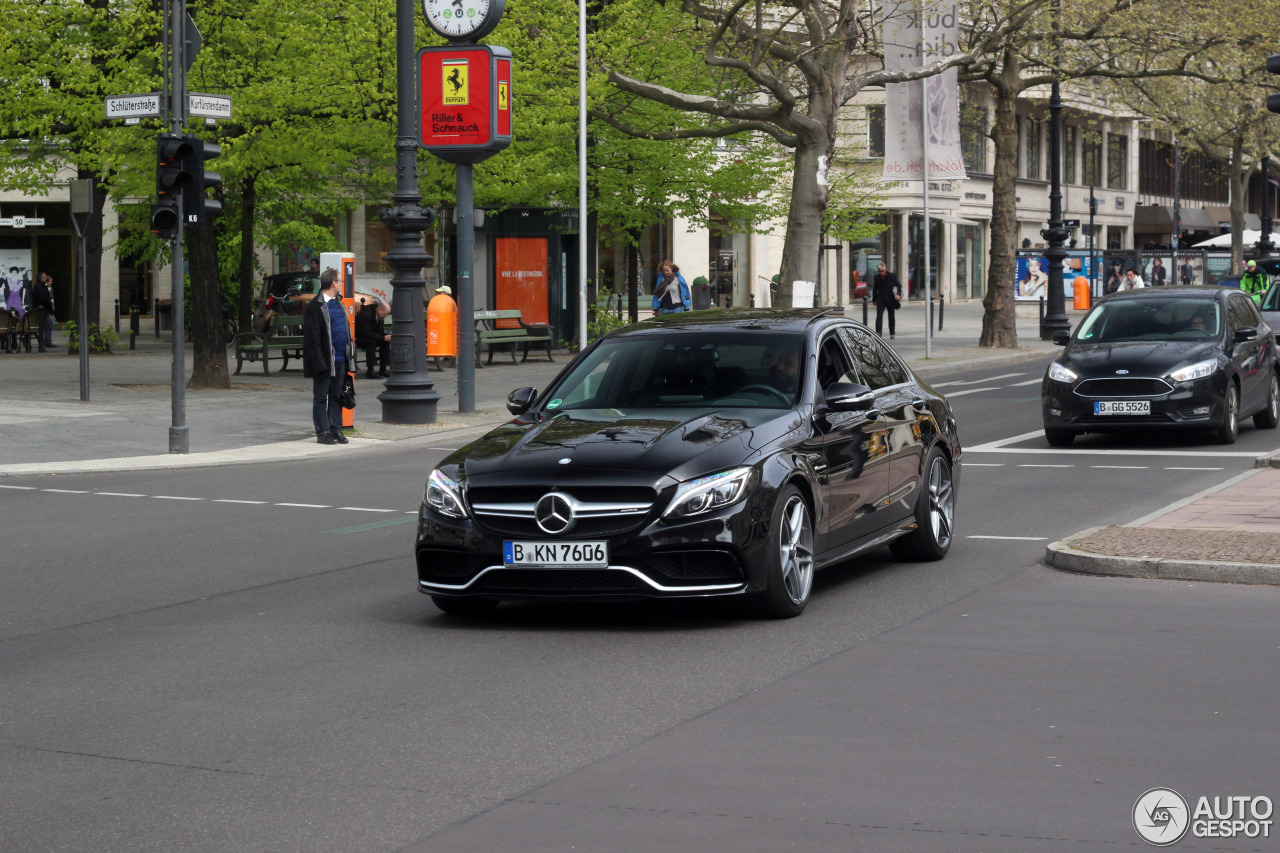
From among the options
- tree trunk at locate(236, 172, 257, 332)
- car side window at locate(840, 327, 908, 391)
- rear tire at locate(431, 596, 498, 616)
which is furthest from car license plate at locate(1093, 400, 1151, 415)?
tree trunk at locate(236, 172, 257, 332)

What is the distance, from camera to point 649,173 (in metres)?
38.2

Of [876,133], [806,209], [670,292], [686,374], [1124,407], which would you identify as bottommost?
[1124,407]

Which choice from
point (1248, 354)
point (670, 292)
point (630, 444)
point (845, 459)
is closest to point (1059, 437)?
point (1248, 354)

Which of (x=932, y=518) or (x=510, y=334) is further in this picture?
(x=510, y=334)

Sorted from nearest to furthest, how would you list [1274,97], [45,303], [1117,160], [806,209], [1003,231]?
[1274,97]
[806,209]
[1003,231]
[45,303]
[1117,160]

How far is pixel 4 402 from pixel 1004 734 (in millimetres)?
21550

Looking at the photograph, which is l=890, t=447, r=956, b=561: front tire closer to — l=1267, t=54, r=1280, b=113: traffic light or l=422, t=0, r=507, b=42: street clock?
l=1267, t=54, r=1280, b=113: traffic light

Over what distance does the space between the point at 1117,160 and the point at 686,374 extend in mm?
90137

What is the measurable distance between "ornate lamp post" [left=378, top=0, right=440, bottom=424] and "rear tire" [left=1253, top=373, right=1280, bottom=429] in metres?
9.60

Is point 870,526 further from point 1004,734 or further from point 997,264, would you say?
point 997,264

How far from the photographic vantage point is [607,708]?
23.0 feet

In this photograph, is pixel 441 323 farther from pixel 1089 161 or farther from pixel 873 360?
pixel 1089 161

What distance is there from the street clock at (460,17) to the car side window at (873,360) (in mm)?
12946

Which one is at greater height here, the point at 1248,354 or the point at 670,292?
the point at 670,292
